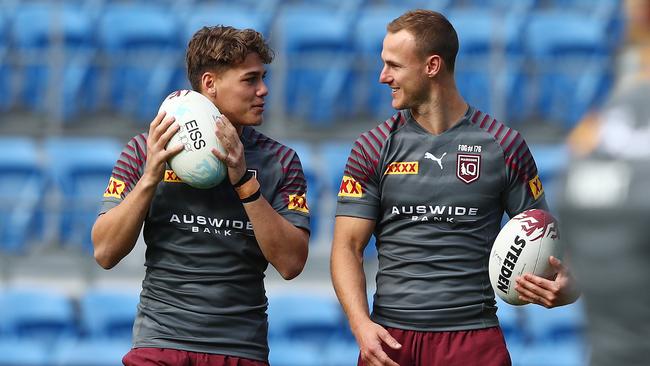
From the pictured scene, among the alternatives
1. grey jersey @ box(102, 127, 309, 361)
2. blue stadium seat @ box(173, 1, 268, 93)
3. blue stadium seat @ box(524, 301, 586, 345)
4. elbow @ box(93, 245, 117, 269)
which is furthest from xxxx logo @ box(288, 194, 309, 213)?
blue stadium seat @ box(173, 1, 268, 93)

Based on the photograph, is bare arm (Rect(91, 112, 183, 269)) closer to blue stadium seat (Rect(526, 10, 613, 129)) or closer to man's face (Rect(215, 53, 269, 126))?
man's face (Rect(215, 53, 269, 126))

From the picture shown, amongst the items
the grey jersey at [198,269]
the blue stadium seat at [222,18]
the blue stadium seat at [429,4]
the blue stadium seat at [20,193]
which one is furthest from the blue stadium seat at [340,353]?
the grey jersey at [198,269]

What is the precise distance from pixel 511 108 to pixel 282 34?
2.63m

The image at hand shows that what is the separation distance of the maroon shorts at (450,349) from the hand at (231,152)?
37.4 inches

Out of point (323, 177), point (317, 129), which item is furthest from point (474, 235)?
point (317, 129)

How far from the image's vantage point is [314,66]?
40.2 ft

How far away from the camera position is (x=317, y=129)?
12156 mm

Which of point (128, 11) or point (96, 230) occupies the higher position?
point (128, 11)

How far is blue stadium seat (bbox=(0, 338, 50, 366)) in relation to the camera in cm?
1029

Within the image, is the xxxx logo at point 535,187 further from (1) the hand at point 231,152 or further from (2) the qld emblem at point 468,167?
(1) the hand at point 231,152

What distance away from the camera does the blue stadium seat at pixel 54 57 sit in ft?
39.7

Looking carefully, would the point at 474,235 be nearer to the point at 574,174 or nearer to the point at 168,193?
the point at 168,193

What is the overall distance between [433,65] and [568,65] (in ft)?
26.6

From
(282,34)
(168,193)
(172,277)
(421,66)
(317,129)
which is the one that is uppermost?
(282,34)
